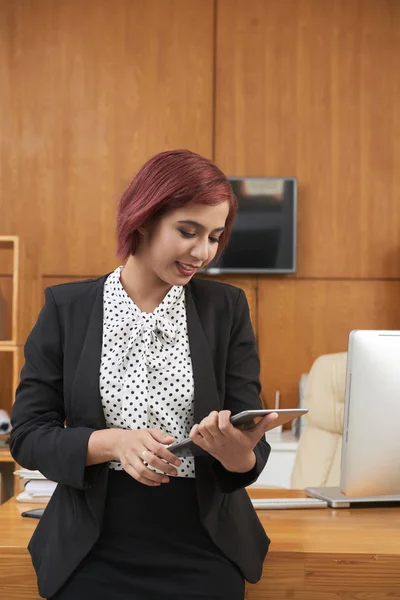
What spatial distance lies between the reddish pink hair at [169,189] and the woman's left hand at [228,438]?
435 millimetres

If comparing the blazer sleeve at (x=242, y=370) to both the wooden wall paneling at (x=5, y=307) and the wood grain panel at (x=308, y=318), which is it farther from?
the wood grain panel at (x=308, y=318)

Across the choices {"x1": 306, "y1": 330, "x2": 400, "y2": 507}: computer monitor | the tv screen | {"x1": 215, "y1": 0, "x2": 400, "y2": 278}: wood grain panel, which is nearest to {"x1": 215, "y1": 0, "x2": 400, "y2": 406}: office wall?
{"x1": 215, "y1": 0, "x2": 400, "y2": 278}: wood grain panel

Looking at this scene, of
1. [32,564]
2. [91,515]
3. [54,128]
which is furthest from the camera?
[54,128]

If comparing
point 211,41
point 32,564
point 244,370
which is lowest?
point 32,564

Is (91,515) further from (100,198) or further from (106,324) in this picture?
(100,198)

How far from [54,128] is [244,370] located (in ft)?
10.9

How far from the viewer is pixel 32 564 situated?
5.31ft

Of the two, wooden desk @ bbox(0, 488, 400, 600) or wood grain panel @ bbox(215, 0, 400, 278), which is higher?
wood grain panel @ bbox(215, 0, 400, 278)

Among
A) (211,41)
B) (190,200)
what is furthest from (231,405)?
(211,41)

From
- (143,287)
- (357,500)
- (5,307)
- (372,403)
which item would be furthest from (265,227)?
(143,287)

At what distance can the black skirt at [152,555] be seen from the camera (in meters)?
1.50

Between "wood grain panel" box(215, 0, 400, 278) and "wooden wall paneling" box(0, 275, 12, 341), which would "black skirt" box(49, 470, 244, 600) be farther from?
"wood grain panel" box(215, 0, 400, 278)

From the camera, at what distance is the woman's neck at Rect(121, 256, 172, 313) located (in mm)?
1679

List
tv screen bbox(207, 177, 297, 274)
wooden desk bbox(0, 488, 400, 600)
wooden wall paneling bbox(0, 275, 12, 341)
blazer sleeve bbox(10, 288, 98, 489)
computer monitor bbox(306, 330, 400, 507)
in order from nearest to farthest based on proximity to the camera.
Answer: blazer sleeve bbox(10, 288, 98, 489), wooden desk bbox(0, 488, 400, 600), computer monitor bbox(306, 330, 400, 507), wooden wall paneling bbox(0, 275, 12, 341), tv screen bbox(207, 177, 297, 274)
